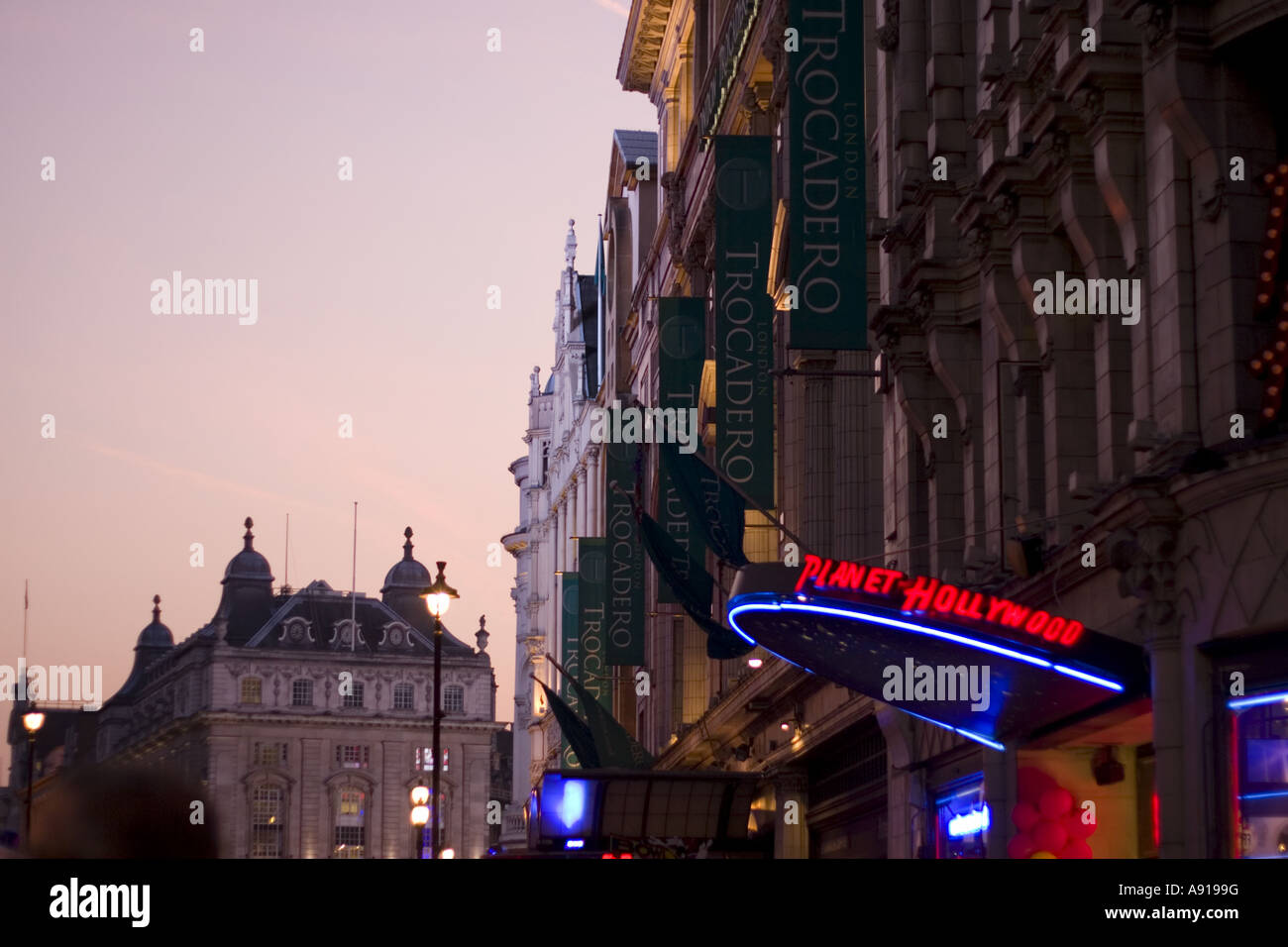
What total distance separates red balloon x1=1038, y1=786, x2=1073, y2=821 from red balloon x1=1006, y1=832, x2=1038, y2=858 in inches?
14.7

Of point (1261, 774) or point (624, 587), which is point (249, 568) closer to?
point (624, 587)

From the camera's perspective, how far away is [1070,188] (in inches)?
864

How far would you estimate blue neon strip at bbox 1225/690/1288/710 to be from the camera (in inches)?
673

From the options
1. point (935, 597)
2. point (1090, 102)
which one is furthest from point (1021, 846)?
point (1090, 102)

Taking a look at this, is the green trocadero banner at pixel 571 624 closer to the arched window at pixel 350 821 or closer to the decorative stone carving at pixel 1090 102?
the decorative stone carving at pixel 1090 102

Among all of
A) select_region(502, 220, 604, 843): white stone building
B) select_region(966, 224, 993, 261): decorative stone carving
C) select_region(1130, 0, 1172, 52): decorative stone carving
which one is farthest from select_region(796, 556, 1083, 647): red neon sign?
select_region(502, 220, 604, 843): white stone building

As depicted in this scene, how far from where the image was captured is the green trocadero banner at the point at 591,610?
7138cm

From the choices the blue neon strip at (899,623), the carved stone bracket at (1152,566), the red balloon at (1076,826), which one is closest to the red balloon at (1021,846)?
the red balloon at (1076,826)

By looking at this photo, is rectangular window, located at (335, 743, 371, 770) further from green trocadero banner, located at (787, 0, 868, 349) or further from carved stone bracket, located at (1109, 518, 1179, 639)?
carved stone bracket, located at (1109, 518, 1179, 639)

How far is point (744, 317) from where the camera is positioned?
136ft
